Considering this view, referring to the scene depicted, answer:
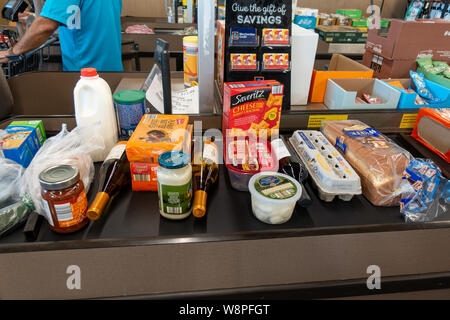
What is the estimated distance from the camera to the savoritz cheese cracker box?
1.14 meters

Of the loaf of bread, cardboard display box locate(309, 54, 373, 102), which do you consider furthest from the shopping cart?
the loaf of bread

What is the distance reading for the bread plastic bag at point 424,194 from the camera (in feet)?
3.28

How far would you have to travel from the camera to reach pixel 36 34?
2010 millimetres

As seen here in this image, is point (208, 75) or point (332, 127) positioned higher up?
point (208, 75)

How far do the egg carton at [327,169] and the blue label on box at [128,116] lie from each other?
668mm

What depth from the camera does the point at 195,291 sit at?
993 millimetres

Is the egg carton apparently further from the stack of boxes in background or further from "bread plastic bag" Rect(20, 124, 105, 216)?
the stack of boxes in background

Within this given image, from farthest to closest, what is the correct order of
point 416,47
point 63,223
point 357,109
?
point 416,47, point 357,109, point 63,223

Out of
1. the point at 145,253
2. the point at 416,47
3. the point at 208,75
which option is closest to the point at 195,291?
the point at 145,253

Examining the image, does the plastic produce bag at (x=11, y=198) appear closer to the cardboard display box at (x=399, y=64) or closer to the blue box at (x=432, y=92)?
the blue box at (x=432, y=92)

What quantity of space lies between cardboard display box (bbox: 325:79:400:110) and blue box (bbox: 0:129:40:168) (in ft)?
4.58
